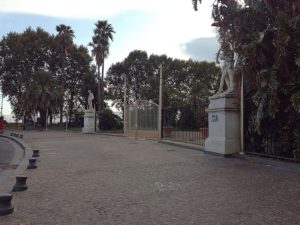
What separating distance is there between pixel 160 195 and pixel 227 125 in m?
5.97

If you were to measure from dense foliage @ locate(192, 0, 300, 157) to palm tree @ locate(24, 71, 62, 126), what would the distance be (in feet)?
138

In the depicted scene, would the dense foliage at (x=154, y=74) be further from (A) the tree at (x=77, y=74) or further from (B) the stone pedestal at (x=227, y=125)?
(B) the stone pedestal at (x=227, y=125)

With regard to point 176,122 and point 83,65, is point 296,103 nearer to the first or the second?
point 176,122

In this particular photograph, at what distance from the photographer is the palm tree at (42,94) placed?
5100 centimetres

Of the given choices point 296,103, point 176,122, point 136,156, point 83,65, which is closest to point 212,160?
point 136,156

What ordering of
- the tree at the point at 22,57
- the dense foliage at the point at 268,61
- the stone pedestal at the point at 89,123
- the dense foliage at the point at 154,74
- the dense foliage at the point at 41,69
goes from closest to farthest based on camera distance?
1. the dense foliage at the point at 268,61
2. the stone pedestal at the point at 89,123
3. the dense foliage at the point at 41,69
4. the dense foliage at the point at 154,74
5. the tree at the point at 22,57

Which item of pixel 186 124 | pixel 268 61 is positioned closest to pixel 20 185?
pixel 268 61

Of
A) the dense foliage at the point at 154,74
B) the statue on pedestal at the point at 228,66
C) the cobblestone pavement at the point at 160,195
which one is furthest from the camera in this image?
the dense foliage at the point at 154,74

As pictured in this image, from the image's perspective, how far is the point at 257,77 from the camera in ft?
32.3

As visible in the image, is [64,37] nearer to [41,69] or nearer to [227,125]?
[41,69]

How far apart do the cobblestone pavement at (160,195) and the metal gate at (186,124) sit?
547cm

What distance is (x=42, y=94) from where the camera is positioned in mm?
51312

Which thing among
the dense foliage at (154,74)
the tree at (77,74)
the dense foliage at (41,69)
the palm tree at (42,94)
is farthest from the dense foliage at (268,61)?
the tree at (77,74)

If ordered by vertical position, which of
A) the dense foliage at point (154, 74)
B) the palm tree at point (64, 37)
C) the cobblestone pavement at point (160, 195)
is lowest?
the cobblestone pavement at point (160, 195)
